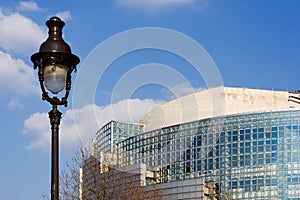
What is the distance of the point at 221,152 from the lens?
100875mm

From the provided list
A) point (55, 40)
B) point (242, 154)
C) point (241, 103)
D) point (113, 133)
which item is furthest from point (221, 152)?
point (55, 40)

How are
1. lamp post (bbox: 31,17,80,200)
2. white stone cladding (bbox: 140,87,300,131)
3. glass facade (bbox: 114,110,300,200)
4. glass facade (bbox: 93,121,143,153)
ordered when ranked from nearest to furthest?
lamp post (bbox: 31,17,80,200) < glass facade (bbox: 114,110,300,200) < white stone cladding (bbox: 140,87,300,131) < glass facade (bbox: 93,121,143,153)

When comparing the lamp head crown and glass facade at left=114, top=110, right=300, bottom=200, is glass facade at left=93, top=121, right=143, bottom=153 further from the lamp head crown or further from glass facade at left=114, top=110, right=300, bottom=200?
the lamp head crown

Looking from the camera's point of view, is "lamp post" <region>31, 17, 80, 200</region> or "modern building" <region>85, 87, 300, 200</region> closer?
"lamp post" <region>31, 17, 80, 200</region>

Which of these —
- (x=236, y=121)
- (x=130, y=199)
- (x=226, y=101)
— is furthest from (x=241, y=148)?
(x=130, y=199)

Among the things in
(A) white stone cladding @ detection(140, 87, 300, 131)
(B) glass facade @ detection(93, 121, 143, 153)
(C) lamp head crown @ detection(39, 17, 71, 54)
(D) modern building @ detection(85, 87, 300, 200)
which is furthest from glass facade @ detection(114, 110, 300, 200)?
(C) lamp head crown @ detection(39, 17, 71, 54)

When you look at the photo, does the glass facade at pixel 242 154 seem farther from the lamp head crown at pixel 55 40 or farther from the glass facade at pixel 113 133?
the lamp head crown at pixel 55 40

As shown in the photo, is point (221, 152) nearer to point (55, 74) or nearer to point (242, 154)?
point (242, 154)

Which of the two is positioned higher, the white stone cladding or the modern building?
the white stone cladding

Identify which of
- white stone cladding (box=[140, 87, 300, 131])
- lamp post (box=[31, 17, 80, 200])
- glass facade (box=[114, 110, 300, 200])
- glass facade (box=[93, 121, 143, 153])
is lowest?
lamp post (box=[31, 17, 80, 200])

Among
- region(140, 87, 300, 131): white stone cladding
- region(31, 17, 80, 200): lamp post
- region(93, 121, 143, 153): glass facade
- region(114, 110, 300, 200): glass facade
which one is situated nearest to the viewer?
region(31, 17, 80, 200): lamp post

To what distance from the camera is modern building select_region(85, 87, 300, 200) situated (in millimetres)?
97875

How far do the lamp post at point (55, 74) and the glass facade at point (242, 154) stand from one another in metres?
85.6

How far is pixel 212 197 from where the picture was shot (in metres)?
99.8
